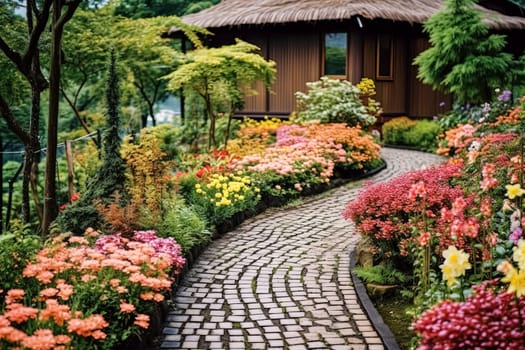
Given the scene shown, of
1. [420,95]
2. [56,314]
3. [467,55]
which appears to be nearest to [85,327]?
[56,314]

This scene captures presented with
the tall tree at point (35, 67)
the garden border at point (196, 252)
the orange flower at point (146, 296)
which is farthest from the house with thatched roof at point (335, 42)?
the orange flower at point (146, 296)

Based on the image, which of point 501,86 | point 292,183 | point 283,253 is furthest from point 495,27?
point 283,253

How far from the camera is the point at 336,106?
1366 cm

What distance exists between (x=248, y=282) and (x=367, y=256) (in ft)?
4.02

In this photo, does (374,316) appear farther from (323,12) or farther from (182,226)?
(323,12)

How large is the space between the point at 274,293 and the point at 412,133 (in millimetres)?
10946

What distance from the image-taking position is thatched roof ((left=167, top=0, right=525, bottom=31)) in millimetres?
15773

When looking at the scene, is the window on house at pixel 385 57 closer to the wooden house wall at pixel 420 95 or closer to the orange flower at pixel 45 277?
the wooden house wall at pixel 420 95

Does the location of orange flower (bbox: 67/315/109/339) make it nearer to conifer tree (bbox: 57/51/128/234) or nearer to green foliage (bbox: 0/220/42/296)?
green foliage (bbox: 0/220/42/296)

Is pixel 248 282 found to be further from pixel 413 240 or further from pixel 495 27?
pixel 495 27

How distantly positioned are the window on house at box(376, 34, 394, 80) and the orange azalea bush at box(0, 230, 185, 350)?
1372cm

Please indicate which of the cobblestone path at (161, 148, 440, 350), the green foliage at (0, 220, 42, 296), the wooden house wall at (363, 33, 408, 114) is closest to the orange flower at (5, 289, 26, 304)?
the green foliage at (0, 220, 42, 296)

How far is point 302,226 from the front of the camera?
8.22 metres

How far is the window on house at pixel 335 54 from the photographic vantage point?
1761 cm
